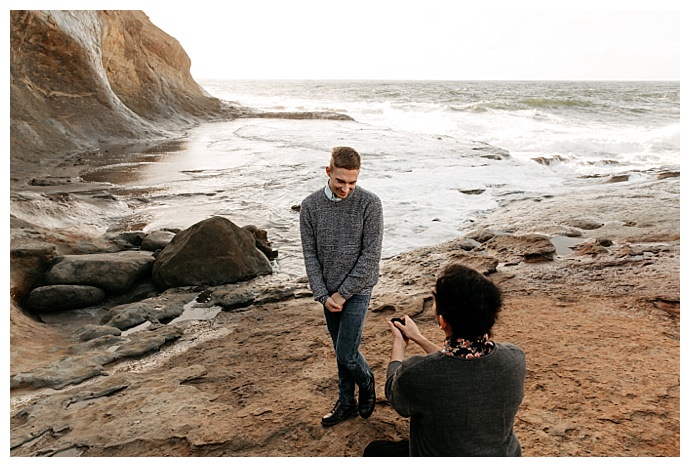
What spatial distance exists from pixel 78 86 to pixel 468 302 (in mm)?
18240

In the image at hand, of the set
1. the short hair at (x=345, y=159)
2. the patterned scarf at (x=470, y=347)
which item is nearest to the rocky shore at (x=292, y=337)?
the patterned scarf at (x=470, y=347)

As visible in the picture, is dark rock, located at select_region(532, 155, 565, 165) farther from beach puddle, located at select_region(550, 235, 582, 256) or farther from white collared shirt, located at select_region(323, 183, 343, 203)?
white collared shirt, located at select_region(323, 183, 343, 203)

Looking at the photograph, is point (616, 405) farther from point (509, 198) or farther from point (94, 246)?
point (509, 198)

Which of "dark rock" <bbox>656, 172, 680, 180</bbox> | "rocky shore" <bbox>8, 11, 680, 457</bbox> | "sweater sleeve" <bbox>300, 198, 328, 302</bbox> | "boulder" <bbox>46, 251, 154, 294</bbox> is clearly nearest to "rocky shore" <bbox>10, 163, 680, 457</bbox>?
"rocky shore" <bbox>8, 11, 680, 457</bbox>

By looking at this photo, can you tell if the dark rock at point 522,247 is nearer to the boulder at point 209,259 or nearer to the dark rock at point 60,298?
the boulder at point 209,259

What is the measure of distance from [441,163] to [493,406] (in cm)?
1433

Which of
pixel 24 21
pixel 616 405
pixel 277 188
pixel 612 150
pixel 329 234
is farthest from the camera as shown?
pixel 612 150

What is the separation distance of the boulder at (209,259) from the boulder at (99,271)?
28 centimetres

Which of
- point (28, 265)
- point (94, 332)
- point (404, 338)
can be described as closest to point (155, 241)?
point (28, 265)

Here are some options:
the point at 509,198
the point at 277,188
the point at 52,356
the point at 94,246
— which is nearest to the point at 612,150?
the point at 509,198

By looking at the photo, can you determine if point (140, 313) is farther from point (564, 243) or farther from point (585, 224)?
point (585, 224)

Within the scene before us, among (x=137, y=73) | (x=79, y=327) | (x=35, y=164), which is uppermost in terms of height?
(x=137, y=73)

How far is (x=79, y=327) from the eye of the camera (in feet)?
17.9

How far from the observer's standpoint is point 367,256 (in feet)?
9.99
